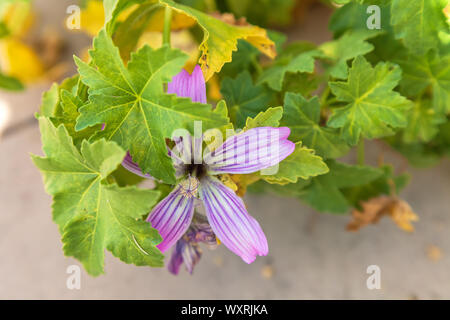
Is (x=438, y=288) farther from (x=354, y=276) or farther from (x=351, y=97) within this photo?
(x=351, y=97)

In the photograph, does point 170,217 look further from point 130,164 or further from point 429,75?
point 429,75

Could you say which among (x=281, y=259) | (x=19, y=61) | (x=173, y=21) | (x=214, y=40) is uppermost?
(x=19, y=61)

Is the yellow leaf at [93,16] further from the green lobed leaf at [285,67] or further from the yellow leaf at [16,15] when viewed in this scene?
the green lobed leaf at [285,67]

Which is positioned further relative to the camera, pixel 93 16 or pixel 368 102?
pixel 93 16

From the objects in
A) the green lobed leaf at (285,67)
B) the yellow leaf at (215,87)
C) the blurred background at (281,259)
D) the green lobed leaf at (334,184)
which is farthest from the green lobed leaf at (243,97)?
the blurred background at (281,259)

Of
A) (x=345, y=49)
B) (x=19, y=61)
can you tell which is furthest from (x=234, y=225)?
(x=19, y=61)
